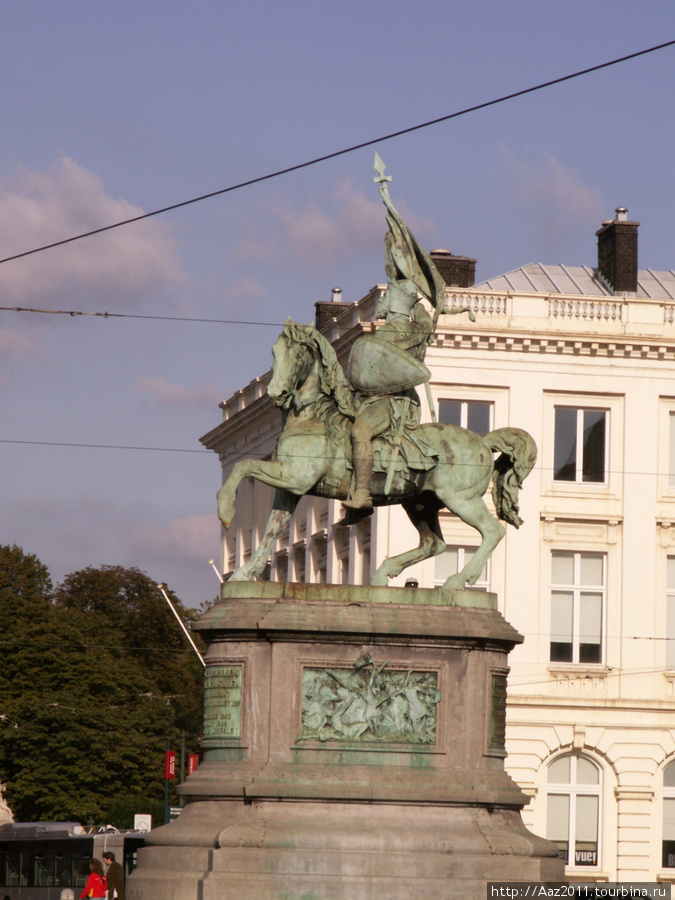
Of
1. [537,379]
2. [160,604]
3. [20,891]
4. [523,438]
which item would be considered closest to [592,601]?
[537,379]

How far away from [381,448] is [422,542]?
61.4 inches

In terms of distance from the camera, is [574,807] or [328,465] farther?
[574,807]

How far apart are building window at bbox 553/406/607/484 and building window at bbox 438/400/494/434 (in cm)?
204

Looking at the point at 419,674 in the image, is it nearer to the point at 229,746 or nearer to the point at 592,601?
the point at 229,746

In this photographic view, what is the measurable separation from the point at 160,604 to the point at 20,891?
47218 millimetres

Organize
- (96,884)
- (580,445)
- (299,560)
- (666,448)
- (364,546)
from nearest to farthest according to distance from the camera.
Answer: (96,884)
(580,445)
(364,546)
(666,448)
(299,560)

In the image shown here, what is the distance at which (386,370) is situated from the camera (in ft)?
83.3

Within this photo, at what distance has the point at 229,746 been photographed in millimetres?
23609

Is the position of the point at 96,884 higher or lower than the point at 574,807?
higher

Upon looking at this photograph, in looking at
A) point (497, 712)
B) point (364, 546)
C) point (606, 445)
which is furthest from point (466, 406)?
point (497, 712)

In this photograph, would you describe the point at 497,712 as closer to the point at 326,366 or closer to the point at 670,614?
the point at 326,366

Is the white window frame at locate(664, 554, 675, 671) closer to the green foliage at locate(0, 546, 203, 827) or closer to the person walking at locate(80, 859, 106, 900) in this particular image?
the green foliage at locate(0, 546, 203, 827)

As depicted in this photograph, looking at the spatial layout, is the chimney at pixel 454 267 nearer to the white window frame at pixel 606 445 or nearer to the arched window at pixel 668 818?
the white window frame at pixel 606 445

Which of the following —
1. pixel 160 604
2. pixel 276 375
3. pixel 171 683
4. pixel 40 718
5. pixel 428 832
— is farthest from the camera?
pixel 160 604
